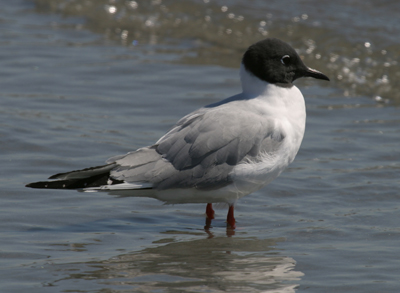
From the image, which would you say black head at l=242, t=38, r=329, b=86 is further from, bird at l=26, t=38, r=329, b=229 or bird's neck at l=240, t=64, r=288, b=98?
bird at l=26, t=38, r=329, b=229

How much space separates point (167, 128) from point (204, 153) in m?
2.44

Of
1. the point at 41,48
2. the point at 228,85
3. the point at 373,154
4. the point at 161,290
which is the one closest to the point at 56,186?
the point at 161,290

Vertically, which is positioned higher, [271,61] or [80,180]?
[271,61]

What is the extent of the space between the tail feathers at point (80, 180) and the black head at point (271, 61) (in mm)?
1634

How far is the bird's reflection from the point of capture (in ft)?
15.1

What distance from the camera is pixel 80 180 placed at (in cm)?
545

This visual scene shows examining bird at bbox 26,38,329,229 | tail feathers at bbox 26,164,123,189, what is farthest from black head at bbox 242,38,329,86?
tail feathers at bbox 26,164,123,189

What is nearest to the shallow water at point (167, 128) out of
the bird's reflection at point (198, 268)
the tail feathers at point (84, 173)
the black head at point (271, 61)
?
the bird's reflection at point (198, 268)

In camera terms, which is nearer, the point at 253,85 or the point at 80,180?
the point at 80,180

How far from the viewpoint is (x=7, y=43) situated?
11.0m

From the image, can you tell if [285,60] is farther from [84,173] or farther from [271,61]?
[84,173]

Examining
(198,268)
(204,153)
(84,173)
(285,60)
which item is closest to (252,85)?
(285,60)

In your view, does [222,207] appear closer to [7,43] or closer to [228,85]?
[228,85]

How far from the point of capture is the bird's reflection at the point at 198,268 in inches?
181
